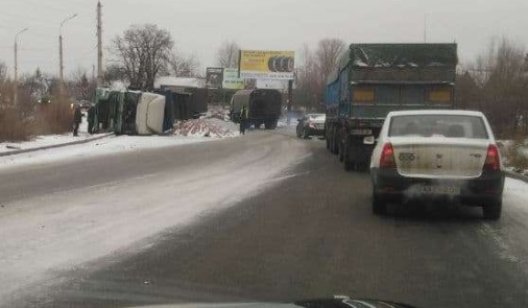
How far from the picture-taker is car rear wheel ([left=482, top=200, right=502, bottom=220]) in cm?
974

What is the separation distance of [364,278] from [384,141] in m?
3.75

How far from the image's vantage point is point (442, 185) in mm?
9500

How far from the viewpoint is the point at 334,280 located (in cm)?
633

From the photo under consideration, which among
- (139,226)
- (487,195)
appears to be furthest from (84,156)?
(487,195)

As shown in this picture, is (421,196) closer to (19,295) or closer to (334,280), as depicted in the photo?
(334,280)

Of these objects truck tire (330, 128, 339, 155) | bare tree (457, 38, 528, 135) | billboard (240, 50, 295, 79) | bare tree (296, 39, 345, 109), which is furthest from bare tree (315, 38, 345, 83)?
truck tire (330, 128, 339, 155)

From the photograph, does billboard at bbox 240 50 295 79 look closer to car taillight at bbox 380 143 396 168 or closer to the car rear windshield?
the car rear windshield

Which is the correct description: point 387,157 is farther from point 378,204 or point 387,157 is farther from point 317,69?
point 317,69

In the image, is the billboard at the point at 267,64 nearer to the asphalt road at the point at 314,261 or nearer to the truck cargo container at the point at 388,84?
the truck cargo container at the point at 388,84

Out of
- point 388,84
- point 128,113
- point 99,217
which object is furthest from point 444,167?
point 128,113

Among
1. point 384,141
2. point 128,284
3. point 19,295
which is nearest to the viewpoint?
point 19,295

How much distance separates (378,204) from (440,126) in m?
1.41

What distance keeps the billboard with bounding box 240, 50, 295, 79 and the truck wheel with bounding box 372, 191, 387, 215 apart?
64853 mm

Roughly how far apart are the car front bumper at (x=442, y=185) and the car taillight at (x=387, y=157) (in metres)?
0.07
